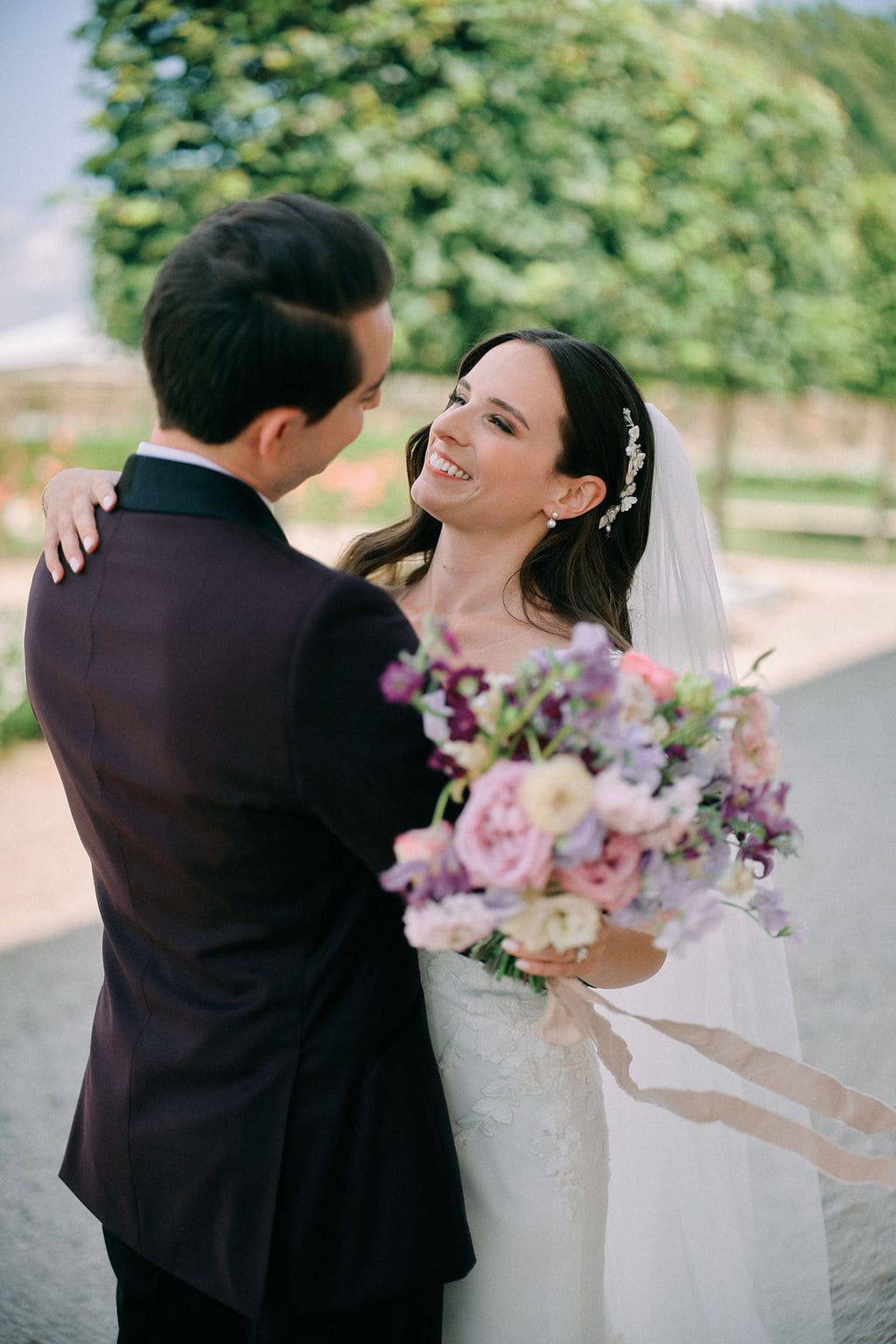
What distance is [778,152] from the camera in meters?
11.1

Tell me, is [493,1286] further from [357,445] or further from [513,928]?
[357,445]

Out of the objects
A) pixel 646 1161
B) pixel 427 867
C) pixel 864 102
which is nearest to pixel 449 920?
pixel 427 867

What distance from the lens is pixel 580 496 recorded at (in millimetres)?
2656

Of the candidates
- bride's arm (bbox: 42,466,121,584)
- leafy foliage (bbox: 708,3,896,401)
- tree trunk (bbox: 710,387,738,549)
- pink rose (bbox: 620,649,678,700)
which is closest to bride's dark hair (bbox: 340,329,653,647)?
pink rose (bbox: 620,649,678,700)

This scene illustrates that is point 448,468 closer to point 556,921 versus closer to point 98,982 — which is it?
point 556,921

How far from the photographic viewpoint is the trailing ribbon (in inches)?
67.8

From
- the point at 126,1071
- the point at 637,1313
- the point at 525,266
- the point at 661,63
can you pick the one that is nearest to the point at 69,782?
the point at 126,1071

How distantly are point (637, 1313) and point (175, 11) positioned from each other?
6808 mm

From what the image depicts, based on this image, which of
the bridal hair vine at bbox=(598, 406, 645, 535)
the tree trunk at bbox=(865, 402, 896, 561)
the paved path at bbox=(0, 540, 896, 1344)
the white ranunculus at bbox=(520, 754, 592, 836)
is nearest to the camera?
the white ranunculus at bbox=(520, 754, 592, 836)

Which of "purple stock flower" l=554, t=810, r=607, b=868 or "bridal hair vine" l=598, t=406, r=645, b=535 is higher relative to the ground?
"purple stock flower" l=554, t=810, r=607, b=868

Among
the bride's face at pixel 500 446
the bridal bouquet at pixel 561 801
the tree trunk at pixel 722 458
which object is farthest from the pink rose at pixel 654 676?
the tree trunk at pixel 722 458

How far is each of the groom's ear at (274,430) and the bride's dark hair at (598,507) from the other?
1.20 meters

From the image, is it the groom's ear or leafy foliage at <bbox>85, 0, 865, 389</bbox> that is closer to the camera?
the groom's ear

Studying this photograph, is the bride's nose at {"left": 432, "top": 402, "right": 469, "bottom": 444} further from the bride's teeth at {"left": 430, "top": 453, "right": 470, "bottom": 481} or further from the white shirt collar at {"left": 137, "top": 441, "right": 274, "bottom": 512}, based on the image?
the white shirt collar at {"left": 137, "top": 441, "right": 274, "bottom": 512}
